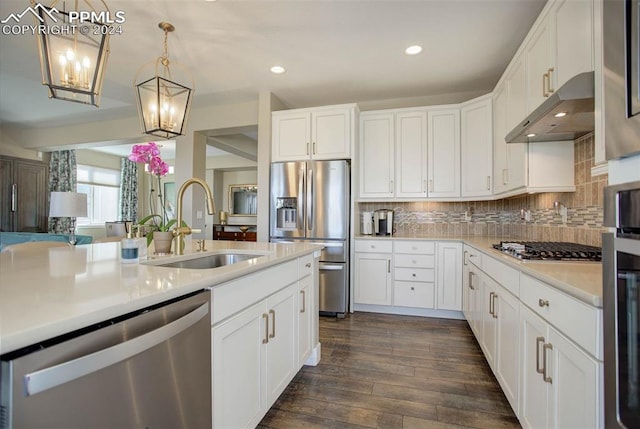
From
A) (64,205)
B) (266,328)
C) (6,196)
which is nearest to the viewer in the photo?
(266,328)

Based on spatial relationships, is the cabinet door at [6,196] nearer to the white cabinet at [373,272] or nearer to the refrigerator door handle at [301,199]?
the refrigerator door handle at [301,199]

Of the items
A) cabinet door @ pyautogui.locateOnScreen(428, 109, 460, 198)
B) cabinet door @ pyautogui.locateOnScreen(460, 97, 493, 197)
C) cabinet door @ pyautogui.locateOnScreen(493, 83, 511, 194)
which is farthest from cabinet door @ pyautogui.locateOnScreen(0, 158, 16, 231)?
cabinet door @ pyautogui.locateOnScreen(493, 83, 511, 194)

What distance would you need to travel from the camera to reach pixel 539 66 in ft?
6.47

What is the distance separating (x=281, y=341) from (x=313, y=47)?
2513 millimetres

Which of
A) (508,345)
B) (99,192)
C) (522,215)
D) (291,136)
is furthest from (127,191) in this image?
(508,345)

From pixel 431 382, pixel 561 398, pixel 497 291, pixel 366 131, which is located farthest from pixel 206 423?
pixel 366 131

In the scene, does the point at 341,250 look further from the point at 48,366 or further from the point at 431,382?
the point at 48,366

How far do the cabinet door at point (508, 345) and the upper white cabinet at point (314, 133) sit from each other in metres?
2.28

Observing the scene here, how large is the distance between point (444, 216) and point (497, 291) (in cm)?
212

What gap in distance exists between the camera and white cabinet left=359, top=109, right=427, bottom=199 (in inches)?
144

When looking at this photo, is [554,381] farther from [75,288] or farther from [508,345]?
[75,288]

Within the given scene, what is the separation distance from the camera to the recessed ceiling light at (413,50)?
2.79 m

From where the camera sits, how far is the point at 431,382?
205 cm

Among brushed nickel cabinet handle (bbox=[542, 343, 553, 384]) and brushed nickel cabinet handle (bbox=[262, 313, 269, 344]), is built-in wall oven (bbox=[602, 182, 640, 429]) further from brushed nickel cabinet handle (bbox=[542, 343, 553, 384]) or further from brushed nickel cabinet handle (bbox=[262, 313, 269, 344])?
brushed nickel cabinet handle (bbox=[262, 313, 269, 344])
